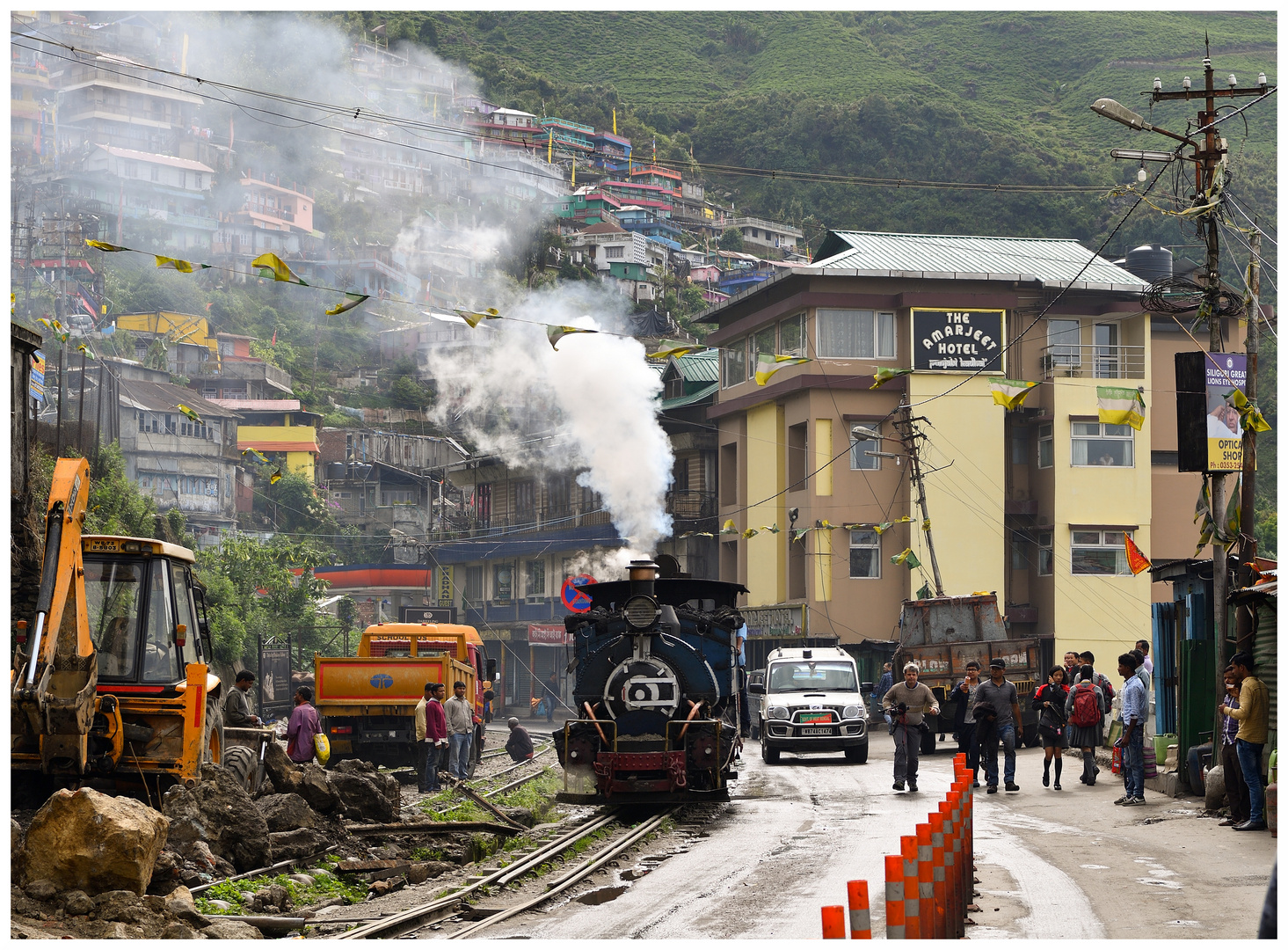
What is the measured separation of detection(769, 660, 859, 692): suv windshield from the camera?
2769 cm

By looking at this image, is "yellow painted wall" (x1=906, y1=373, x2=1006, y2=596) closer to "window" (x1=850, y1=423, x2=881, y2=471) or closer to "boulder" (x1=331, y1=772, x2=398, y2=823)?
"window" (x1=850, y1=423, x2=881, y2=471)

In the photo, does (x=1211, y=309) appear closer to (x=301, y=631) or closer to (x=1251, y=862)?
(x=1251, y=862)

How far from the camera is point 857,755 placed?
2719cm

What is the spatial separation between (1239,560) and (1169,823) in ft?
12.6

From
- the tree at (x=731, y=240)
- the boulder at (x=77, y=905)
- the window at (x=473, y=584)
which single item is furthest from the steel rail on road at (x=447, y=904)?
the tree at (x=731, y=240)

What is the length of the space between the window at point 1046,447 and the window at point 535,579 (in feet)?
81.4

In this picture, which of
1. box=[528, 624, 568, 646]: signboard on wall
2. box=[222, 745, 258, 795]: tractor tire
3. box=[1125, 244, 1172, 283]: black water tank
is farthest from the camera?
box=[528, 624, 568, 646]: signboard on wall

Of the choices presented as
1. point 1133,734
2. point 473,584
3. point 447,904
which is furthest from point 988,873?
point 473,584

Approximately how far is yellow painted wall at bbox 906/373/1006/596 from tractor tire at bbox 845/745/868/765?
2007 cm

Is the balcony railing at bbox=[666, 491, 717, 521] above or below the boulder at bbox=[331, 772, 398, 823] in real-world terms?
above

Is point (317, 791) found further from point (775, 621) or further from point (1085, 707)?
point (775, 621)

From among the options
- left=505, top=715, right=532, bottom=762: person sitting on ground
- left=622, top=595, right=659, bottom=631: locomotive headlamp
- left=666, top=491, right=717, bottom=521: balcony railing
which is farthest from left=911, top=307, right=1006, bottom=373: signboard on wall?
left=622, top=595, right=659, bottom=631: locomotive headlamp

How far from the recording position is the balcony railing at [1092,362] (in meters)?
48.2

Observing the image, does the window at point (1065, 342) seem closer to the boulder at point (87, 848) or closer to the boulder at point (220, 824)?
the boulder at point (220, 824)
